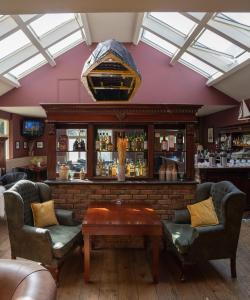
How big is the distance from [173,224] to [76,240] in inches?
48.4

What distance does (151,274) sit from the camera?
3334mm

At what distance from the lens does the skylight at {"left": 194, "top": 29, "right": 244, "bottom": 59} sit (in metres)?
5.57

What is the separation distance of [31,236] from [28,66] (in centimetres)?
524

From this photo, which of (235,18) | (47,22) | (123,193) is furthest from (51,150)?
Result: (235,18)

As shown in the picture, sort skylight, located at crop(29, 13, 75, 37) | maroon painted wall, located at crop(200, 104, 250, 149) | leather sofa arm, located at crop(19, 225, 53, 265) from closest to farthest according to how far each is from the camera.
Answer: leather sofa arm, located at crop(19, 225, 53, 265) → skylight, located at crop(29, 13, 75, 37) → maroon painted wall, located at crop(200, 104, 250, 149)

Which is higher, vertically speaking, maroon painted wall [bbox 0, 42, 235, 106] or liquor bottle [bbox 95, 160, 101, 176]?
maroon painted wall [bbox 0, 42, 235, 106]

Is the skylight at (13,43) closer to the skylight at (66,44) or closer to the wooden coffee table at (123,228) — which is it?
the skylight at (66,44)

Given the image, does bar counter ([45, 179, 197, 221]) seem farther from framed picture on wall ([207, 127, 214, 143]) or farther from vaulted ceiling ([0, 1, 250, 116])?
framed picture on wall ([207, 127, 214, 143])

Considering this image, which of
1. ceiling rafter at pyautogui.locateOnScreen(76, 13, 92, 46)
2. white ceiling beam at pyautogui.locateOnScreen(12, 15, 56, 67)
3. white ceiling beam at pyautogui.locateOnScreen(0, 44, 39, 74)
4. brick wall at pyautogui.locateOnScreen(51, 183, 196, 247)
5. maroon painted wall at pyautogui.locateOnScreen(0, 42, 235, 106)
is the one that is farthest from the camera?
maroon painted wall at pyautogui.locateOnScreen(0, 42, 235, 106)

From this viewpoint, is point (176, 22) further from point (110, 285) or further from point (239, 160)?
point (110, 285)

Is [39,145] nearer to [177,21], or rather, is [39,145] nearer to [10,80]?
[10,80]

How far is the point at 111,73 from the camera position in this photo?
3141mm

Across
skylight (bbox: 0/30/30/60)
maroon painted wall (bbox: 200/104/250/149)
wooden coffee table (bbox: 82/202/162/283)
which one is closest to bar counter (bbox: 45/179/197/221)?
wooden coffee table (bbox: 82/202/162/283)

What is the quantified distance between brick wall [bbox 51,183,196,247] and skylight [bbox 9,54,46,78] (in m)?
4.07
